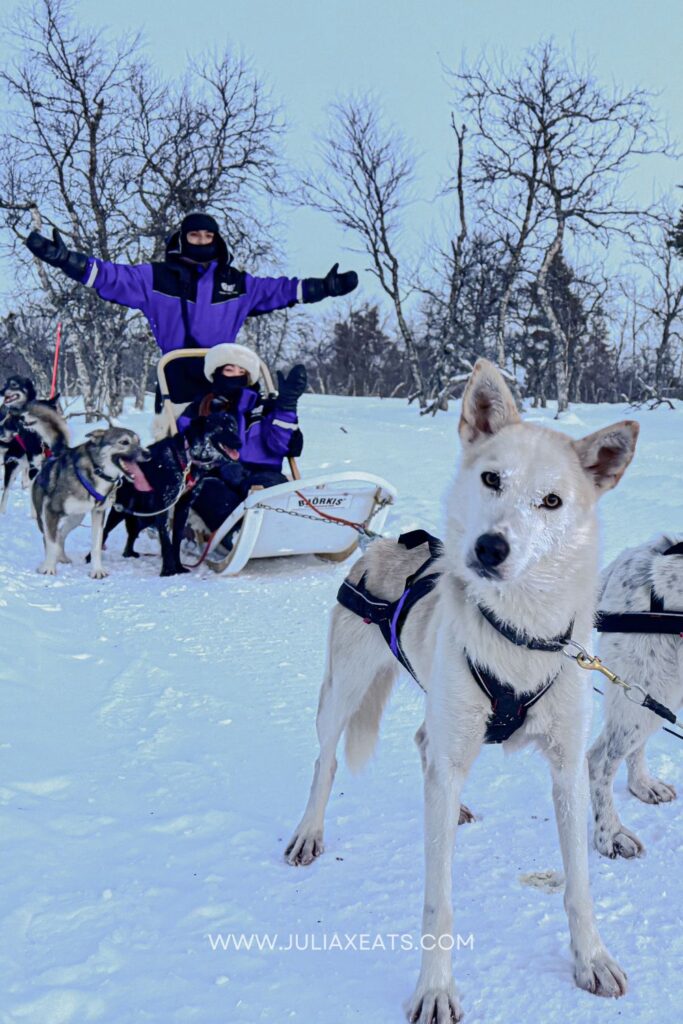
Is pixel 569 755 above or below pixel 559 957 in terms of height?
above

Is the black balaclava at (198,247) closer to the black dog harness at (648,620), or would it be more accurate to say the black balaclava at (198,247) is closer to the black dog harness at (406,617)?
the black dog harness at (406,617)

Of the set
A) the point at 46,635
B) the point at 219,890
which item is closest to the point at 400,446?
the point at 46,635

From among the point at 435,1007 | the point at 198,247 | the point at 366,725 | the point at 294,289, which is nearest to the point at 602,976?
the point at 435,1007

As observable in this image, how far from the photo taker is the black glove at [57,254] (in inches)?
236

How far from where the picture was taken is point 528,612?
180 centimetres

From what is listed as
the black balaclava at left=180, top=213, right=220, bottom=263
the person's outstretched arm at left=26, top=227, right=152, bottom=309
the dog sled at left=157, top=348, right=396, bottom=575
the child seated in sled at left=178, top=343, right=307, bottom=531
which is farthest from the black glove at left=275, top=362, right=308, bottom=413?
the person's outstretched arm at left=26, top=227, right=152, bottom=309

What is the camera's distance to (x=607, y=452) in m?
1.84

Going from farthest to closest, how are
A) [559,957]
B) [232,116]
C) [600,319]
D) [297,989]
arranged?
1. [600,319]
2. [232,116]
3. [559,957]
4. [297,989]

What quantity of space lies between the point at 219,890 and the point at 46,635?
260cm

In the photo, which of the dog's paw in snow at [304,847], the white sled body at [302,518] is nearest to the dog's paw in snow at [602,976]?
the dog's paw in snow at [304,847]

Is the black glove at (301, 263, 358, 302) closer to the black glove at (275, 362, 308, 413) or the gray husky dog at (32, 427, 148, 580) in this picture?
the black glove at (275, 362, 308, 413)

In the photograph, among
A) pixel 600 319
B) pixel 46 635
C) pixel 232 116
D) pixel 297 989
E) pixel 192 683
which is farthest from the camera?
pixel 600 319

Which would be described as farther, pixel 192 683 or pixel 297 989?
pixel 192 683

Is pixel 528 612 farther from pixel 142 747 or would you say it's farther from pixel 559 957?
pixel 142 747
